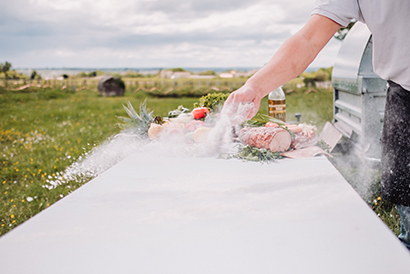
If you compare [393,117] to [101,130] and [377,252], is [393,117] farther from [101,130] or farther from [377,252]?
[101,130]

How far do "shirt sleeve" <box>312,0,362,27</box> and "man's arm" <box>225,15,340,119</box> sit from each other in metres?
0.05

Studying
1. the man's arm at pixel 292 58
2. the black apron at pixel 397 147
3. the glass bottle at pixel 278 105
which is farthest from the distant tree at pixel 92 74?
the black apron at pixel 397 147

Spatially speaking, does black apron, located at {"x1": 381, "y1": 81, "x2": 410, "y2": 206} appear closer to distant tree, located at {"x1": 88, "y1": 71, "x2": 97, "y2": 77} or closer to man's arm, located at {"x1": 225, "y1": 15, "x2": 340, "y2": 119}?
man's arm, located at {"x1": 225, "y1": 15, "x2": 340, "y2": 119}

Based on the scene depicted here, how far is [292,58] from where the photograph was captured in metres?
1.80

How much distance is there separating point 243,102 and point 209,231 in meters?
0.98

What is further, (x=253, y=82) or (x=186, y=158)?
(x=186, y=158)

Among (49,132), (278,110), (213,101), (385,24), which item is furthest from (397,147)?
(49,132)

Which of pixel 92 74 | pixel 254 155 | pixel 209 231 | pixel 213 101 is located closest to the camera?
pixel 209 231

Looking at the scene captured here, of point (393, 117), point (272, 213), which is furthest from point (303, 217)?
point (393, 117)

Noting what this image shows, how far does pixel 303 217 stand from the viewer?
3.97ft

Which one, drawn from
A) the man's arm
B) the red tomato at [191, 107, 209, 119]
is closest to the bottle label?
the red tomato at [191, 107, 209, 119]

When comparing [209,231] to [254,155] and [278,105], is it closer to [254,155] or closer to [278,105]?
[254,155]

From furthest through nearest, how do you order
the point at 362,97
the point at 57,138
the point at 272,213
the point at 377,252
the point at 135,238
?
the point at 57,138 → the point at 362,97 → the point at 272,213 → the point at 135,238 → the point at 377,252

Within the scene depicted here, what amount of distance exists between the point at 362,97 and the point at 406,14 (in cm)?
212
